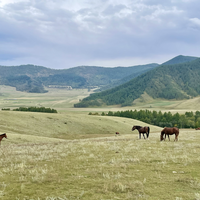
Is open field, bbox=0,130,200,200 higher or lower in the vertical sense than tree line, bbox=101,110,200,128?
higher

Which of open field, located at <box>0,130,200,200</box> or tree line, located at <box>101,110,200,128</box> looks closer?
open field, located at <box>0,130,200,200</box>

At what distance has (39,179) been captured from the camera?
1144 centimetres

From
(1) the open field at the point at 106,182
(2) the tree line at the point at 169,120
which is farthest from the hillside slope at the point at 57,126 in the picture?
(2) the tree line at the point at 169,120

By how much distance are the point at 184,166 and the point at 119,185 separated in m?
6.77

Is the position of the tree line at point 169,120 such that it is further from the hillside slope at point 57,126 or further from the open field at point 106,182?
the open field at point 106,182

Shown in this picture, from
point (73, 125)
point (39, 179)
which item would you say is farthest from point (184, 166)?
point (73, 125)

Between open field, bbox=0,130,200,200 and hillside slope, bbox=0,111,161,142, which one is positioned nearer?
open field, bbox=0,130,200,200

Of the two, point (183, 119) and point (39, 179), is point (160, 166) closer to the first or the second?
point (39, 179)

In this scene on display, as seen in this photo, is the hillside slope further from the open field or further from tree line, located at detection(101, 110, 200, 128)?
tree line, located at detection(101, 110, 200, 128)

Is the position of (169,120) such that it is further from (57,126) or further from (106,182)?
(106,182)

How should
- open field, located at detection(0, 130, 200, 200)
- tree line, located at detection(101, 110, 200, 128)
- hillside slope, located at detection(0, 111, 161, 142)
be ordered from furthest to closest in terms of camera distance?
1. tree line, located at detection(101, 110, 200, 128)
2. hillside slope, located at detection(0, 111, 161, 142)
3. open field, located at detection(0, 130, 200, 200)

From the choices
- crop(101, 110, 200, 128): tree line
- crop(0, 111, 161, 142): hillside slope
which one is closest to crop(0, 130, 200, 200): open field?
crop(0, 111, 161, 142): hillside slope

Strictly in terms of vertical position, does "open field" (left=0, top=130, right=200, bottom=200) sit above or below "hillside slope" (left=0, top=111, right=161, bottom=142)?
above

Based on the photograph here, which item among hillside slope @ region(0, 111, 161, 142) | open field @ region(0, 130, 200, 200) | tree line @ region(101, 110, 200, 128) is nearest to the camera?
open field @ region(0, 130, 200, 200)
